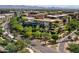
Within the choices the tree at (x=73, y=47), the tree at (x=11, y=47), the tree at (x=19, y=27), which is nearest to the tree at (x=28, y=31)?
the tree at (x=19, y=27)

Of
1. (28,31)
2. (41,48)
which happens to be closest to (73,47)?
(41,48)

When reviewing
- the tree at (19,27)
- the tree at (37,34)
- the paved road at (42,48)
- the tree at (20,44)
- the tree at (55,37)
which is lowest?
the paved road at (42,48)

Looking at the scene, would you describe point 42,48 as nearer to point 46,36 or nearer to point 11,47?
point 46,36

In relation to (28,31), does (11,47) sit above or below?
below

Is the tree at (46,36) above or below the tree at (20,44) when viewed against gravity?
above

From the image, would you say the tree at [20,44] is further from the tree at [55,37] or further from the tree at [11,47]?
the tree at [55,37]

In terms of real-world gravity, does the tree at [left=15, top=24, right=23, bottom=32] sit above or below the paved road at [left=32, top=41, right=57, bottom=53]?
above

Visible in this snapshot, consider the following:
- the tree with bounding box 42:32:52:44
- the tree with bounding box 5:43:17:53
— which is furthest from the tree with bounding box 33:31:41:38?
the tree with bounding box 5:43:17:53

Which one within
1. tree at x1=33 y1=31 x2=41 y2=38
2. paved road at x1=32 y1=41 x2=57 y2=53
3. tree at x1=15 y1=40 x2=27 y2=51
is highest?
tree at x1=33 y1=31 x2=41 y2=38

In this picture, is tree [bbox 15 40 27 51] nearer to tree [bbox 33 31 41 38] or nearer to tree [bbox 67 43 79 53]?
tree [bbox 33 31 41 38]
